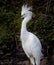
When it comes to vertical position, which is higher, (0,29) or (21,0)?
(21,0)

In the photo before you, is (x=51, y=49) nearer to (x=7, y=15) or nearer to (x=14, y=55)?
(x=14, y=55)

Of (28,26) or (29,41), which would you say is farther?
(28,26)

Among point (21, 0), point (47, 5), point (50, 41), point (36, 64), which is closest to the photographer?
point (36, 64)

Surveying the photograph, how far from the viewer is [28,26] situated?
797 centimetres

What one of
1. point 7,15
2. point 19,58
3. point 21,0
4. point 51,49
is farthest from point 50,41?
point 21,0

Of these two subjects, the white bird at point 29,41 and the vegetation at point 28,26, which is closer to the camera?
the white bird at point 29,41

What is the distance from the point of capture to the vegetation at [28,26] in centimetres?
799

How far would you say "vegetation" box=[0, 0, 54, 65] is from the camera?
7988 mm

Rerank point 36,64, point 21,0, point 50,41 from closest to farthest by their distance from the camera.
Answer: point 36,64
point 50,41
point 21,0

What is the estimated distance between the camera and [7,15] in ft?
28.3

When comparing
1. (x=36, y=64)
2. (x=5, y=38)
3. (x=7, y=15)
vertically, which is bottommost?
(x=36, y=64)

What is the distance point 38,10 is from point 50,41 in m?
1.35

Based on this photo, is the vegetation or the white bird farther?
the vegetation

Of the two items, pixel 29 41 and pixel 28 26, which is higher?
pixel 28 26
